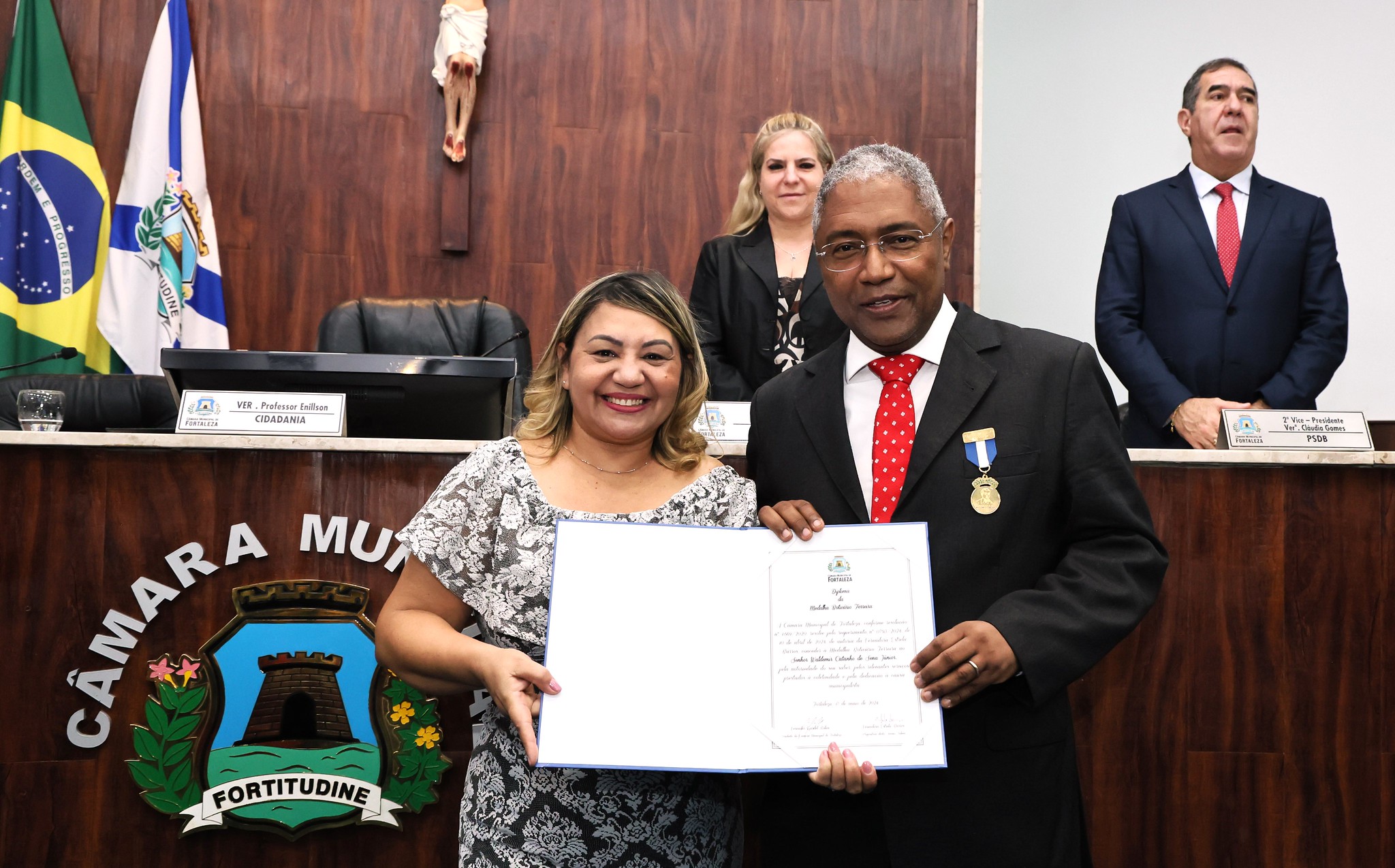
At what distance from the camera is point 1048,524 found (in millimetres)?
1511

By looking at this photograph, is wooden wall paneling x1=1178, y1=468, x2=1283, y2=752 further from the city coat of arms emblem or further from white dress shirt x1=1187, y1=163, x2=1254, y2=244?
the city coat of arms emblem

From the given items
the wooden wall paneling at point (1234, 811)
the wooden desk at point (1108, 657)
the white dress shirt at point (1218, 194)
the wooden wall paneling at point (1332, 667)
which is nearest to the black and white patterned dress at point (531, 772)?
the wooden desk at point (1108, 657)

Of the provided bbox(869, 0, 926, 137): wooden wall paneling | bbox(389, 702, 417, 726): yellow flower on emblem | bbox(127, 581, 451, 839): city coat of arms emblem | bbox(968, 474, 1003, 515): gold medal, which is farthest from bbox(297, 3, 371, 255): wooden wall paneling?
bbox(968, 474, 1003, 515): gold medal

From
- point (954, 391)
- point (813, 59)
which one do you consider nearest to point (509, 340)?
point (954, 391)

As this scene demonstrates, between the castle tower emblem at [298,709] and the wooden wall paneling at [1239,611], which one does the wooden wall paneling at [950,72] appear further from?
the castle tower emblem at [298,709]

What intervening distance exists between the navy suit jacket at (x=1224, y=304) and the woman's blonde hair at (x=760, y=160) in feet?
3.17

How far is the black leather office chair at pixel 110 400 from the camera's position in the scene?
12.1 feet

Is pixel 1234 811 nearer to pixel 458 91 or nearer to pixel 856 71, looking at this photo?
pixel 856 71

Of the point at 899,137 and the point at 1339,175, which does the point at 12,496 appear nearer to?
the point at 899,137

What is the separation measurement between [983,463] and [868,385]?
23cm

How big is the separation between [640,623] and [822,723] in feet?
0.88

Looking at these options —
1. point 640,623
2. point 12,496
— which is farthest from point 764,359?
point 12,496

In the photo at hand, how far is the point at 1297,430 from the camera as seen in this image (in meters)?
2.41

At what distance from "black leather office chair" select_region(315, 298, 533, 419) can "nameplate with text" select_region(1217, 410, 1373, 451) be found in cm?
219
